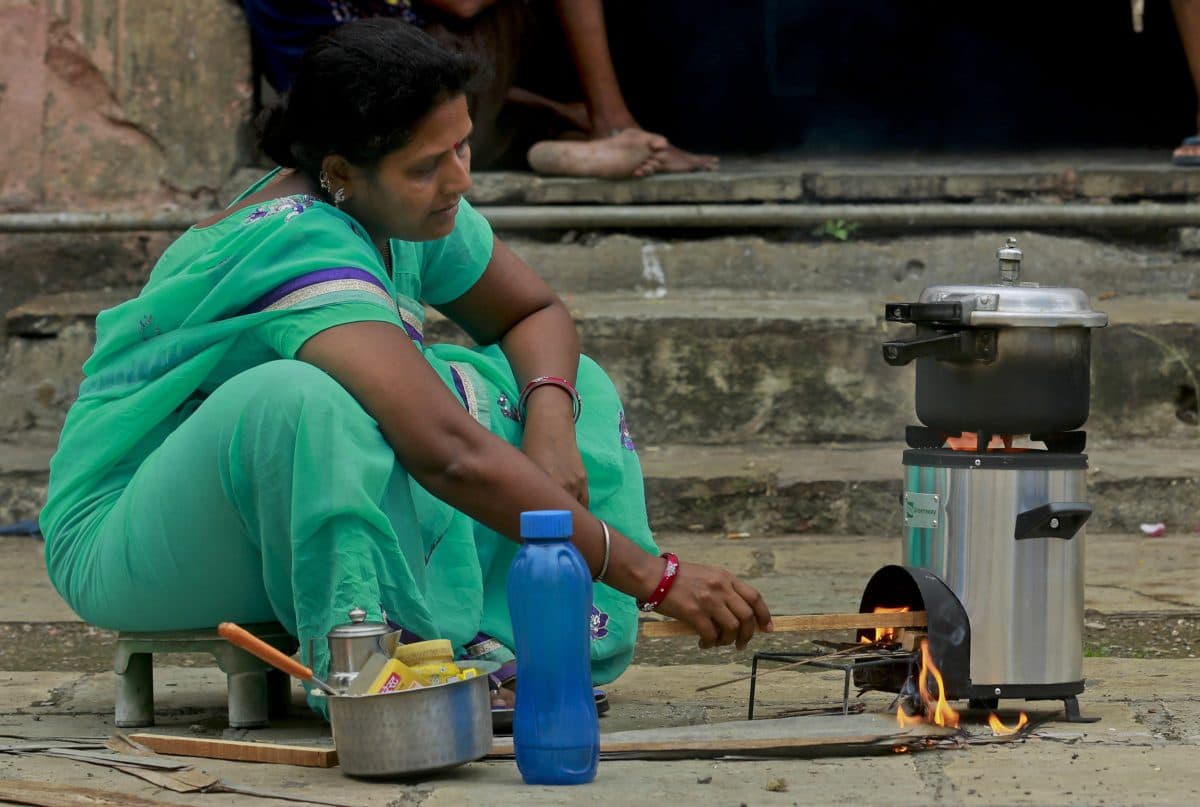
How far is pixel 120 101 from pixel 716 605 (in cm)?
346

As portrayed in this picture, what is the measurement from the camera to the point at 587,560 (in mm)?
2480

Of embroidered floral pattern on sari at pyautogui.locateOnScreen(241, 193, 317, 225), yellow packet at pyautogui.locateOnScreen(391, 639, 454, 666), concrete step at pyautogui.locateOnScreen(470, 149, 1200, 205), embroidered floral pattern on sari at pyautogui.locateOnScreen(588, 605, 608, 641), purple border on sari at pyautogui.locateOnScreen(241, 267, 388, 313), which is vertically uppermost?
concrete step at pyautogui.locateOnScreen(470, 149, 1200, 205)

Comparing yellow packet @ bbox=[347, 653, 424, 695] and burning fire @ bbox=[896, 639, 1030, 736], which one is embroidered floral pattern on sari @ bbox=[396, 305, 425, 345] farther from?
burning fire @ bbox=[896, 639, 1030, 736]

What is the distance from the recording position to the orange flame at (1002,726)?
2580 mm

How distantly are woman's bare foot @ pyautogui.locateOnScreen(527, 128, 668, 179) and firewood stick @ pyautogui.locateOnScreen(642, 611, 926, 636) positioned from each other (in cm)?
283

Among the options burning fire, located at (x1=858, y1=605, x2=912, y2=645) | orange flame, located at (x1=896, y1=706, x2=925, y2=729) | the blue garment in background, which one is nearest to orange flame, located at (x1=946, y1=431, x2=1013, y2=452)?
burning fire, located at (x1=858, y1=605, x2=912, y2=645)

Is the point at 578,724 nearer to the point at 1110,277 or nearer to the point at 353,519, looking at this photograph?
the point at 353,519

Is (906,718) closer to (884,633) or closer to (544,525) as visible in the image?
(884,633)

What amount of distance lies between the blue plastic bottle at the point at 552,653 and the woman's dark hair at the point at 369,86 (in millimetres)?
686

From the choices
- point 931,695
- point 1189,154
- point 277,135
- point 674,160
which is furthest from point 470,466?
point 1189,154

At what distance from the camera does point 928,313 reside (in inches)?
101

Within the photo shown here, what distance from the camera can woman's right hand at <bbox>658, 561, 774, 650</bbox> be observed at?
2.47 m

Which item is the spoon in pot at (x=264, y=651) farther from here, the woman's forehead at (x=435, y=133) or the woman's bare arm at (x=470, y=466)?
the woman's forehead at (x=435, y=133)

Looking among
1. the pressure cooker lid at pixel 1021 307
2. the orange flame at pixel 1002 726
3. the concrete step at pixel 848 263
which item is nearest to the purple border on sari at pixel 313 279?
the pressure cooker lid at pixel 1021 307
